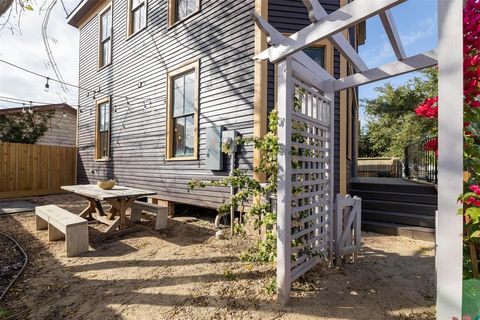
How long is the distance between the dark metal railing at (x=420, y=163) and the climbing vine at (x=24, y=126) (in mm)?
14307

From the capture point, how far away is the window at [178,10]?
630cm

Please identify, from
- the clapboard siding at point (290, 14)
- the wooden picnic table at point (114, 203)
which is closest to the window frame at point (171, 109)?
the wooden picnic table at point (114, 203)

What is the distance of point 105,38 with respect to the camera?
912cm

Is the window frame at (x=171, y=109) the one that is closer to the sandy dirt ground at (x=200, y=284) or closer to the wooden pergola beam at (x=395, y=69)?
the sandy dirt ground at (x=200, y=284)

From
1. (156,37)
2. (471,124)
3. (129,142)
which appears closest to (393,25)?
(471,124)

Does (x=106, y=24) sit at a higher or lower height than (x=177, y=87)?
higher

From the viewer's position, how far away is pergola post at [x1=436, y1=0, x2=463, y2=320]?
150 cm

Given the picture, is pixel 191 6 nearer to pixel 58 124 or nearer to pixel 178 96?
pixel 178 96

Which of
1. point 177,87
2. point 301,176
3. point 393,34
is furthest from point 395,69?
point 177,87

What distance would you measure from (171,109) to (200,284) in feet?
15.1

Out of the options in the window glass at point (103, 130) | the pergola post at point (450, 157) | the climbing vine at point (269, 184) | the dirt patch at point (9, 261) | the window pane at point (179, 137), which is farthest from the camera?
the window glass at point (103, 130)

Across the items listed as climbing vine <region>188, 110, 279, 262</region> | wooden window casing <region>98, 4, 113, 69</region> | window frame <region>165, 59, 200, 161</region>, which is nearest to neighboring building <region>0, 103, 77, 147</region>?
wooden window casing <region>98, 4, 113, 69</region>

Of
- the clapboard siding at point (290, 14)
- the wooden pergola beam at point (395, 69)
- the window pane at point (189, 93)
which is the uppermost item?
the clapboard siding at point (290, 14)

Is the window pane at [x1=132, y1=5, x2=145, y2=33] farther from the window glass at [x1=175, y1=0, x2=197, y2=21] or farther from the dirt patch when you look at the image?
the dirt patch
